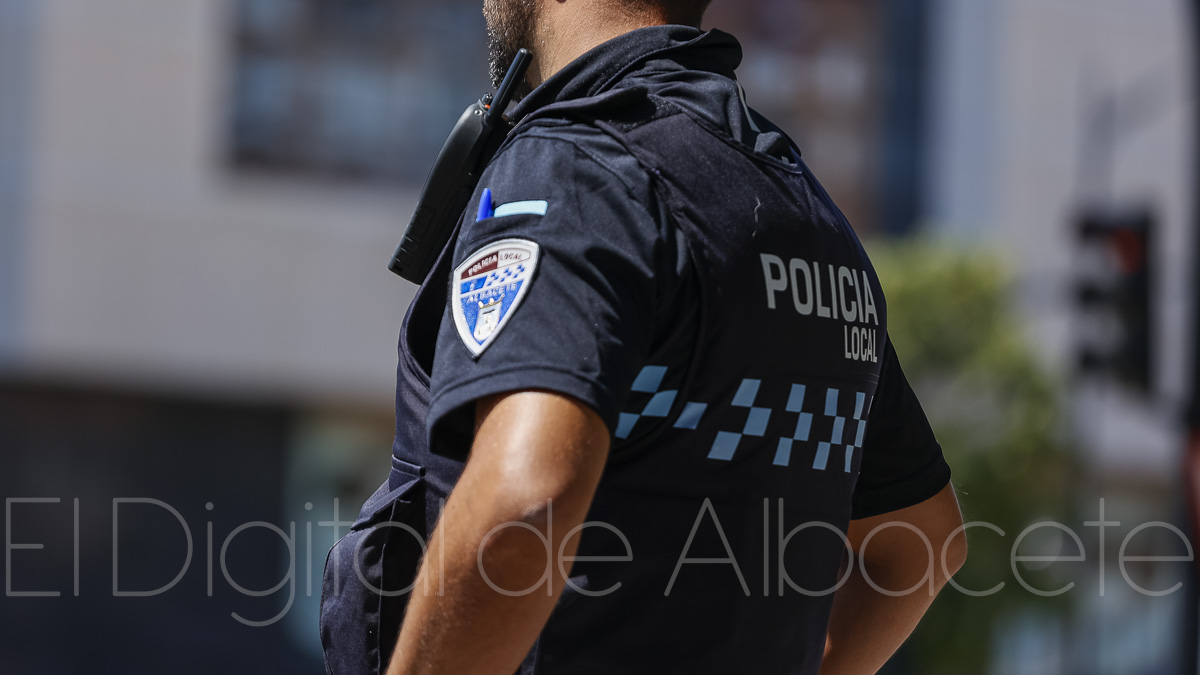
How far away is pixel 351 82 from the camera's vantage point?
683 inches

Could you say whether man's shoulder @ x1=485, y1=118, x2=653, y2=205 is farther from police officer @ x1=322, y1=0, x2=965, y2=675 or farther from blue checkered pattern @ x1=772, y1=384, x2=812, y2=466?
blue checkered pattern @ x1=772, y1=384, x2=812, y2=466

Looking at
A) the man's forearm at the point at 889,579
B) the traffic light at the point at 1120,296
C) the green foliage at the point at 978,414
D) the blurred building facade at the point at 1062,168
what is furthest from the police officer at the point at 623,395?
the blurred building facade at the point at 1062,168

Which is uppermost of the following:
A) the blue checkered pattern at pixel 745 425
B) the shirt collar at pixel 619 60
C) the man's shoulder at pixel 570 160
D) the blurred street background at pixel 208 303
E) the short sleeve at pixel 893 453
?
the shirt collar at pixel 619 60

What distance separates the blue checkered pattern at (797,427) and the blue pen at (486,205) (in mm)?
440

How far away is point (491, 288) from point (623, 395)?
7.6 inches

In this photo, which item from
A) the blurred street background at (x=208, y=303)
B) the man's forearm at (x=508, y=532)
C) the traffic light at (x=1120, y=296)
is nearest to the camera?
the man's forearm at (x=508, y=532)

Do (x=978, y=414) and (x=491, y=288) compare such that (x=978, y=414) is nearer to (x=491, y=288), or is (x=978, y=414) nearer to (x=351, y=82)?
(x=351, y=82)

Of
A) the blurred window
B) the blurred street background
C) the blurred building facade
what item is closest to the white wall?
the blurred street background

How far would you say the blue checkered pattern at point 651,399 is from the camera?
1544 mm

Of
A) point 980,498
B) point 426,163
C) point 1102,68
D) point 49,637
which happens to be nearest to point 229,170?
point 426,163

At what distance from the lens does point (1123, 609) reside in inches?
785

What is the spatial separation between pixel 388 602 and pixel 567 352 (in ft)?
1.39

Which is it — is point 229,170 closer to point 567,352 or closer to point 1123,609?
point 1123,609

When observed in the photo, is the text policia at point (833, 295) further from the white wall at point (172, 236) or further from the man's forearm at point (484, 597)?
the white wall at point (172, 236)
